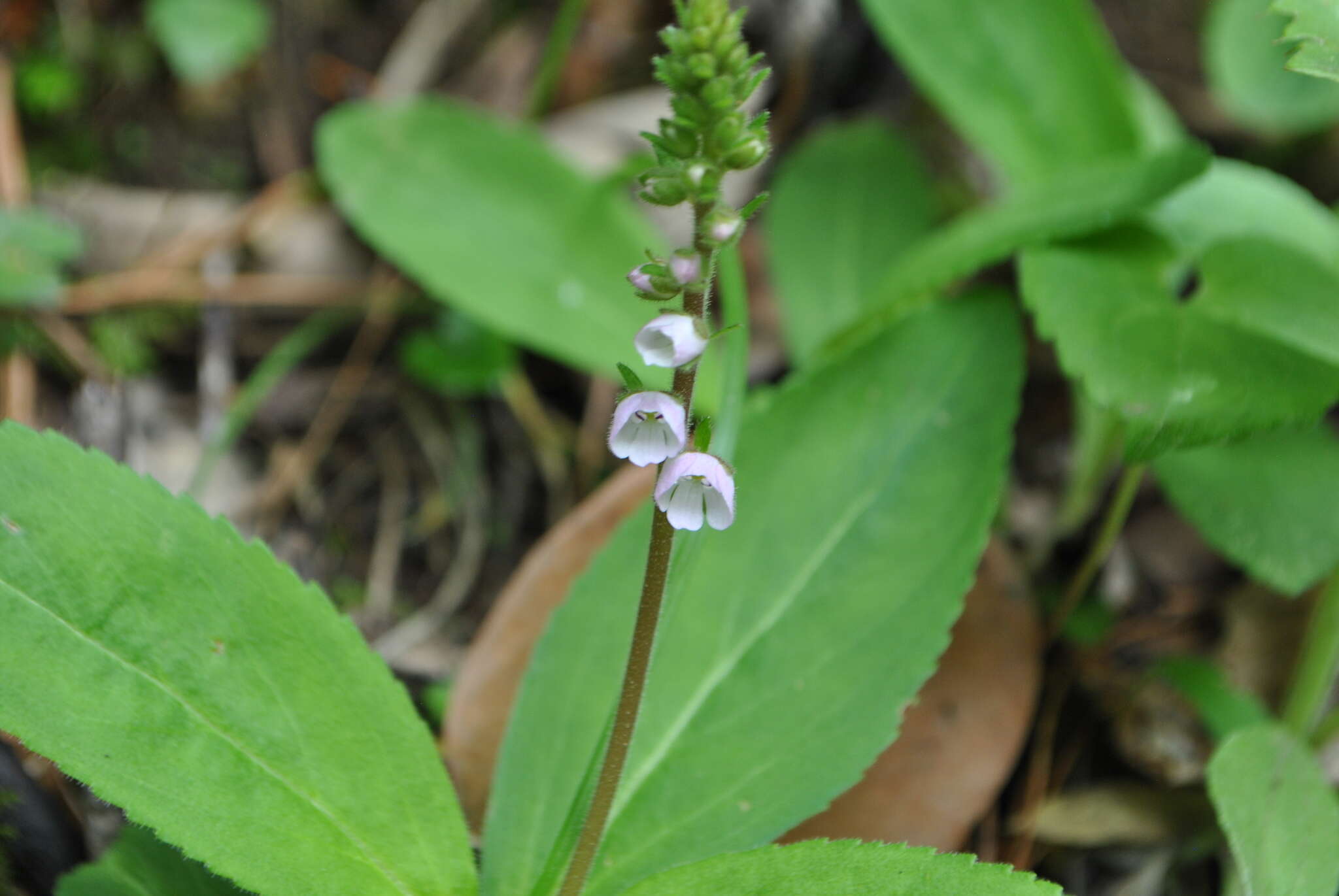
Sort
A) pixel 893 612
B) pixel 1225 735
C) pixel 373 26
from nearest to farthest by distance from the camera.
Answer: pixel 893 612
pixel 1225 735
pixel 373 26

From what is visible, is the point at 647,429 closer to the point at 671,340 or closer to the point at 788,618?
the point at 671,340

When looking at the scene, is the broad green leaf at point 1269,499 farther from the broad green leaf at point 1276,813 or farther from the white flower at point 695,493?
the white flower at point 695,493

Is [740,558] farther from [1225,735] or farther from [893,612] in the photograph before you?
[1225,735]

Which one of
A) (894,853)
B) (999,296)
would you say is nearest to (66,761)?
(894,853)

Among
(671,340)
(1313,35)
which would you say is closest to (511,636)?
(671,340)

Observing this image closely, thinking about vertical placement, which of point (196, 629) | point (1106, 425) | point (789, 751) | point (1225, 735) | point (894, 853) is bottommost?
point (1225, 735)
